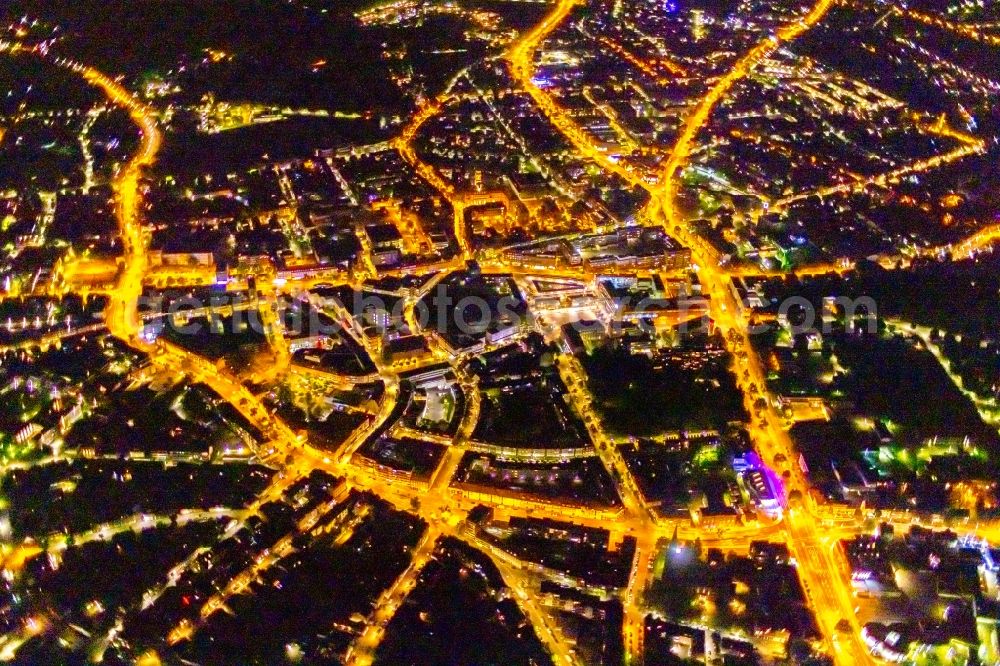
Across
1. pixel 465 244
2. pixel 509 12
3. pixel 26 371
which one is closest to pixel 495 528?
pixel 465 244

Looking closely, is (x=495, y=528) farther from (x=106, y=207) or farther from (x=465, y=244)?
(x=106, y=207)

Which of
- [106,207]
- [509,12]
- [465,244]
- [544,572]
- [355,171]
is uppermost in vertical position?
[509,12]

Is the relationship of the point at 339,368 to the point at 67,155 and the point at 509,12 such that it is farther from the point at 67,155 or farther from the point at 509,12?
the point at 509,12

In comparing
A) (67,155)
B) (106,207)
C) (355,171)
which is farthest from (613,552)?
(67,155)

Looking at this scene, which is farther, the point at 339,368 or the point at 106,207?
the point at 106,207

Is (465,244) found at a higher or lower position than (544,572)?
higher

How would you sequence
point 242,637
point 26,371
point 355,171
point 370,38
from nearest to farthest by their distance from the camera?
point 242,637 < point 26,371 < point 355,171 < point 370,38

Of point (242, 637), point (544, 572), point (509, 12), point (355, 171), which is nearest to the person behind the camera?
point (242, 637)
